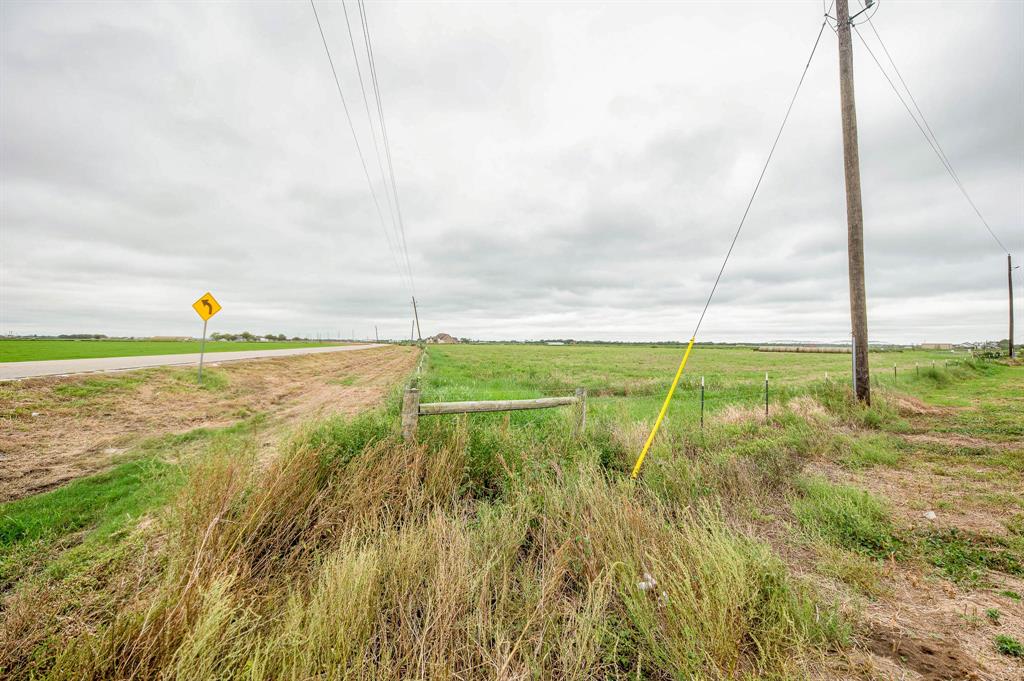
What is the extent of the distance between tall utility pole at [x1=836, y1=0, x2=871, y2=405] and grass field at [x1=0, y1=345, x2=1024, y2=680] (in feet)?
12.8

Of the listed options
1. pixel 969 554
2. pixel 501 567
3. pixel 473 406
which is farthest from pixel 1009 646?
pixel 473 406

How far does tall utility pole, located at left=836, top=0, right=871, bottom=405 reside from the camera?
9477 millimetres

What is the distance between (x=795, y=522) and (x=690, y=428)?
3393 mm

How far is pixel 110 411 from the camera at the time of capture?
10.0 metres

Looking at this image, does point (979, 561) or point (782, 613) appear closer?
point (782, 613)

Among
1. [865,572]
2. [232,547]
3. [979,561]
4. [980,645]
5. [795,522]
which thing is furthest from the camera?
[795,522]

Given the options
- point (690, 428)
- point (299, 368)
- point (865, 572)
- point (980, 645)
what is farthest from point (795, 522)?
point (299, 368)

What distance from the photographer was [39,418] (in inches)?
339

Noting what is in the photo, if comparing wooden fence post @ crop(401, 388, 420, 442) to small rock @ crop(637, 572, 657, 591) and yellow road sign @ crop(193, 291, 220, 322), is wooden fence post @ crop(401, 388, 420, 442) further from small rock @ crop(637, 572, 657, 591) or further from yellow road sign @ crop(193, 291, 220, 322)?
yellow road sign @ crop(193, 291, 220, 322)

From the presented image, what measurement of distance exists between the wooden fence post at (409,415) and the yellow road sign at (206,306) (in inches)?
701

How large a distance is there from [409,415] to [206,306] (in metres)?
18.8

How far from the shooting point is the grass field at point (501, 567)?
2.24 meters

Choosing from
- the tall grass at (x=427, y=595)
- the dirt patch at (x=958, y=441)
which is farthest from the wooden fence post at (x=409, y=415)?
the dirt patch at (x=958, y=441)

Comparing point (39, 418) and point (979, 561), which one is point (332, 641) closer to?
point (979, 561)
